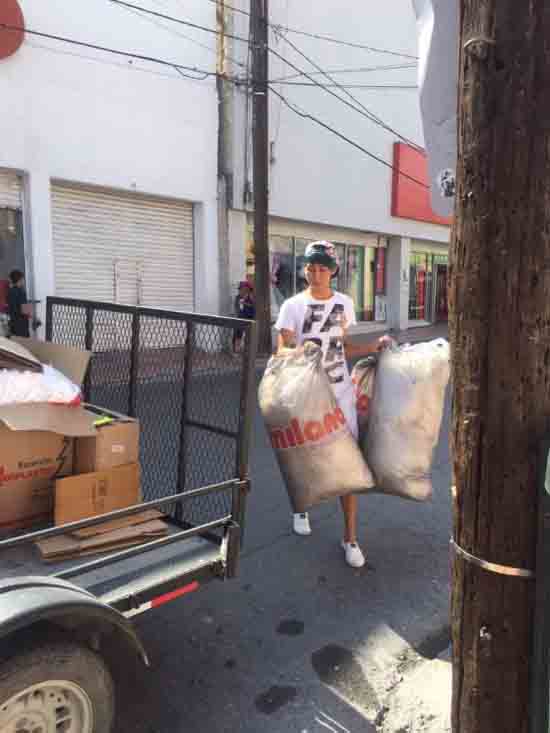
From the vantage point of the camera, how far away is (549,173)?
5.16 ft

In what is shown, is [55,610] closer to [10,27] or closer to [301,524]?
[301,524]

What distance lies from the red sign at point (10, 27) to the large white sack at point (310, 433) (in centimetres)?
939

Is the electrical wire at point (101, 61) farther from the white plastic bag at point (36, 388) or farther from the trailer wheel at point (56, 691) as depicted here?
the trailer wheel at point (56, 691)

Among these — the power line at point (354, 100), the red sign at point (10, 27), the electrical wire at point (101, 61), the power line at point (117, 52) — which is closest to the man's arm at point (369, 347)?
the red sign at point (10, 27)

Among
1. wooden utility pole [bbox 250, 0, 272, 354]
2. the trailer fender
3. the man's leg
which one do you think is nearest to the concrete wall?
wooden utility pole [bbox 250, 0, 272, 354]

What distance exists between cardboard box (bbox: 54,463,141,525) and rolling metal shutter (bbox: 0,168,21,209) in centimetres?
914

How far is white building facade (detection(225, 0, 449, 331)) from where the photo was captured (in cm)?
1507

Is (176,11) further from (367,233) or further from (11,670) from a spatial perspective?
(11,670)

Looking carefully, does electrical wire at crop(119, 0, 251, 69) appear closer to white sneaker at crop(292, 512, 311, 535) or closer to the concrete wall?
the concrete wall

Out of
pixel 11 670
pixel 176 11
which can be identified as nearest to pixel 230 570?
pixel 11 670

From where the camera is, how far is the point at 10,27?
10.1 meters

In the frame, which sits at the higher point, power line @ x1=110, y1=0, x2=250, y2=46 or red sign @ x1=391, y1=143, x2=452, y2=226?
power line @ x1=110, y1=0, x2=250, y2=46

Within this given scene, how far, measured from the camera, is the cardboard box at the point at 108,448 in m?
2.90

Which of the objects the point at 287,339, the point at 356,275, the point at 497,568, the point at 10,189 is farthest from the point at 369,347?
the point at 356,275
